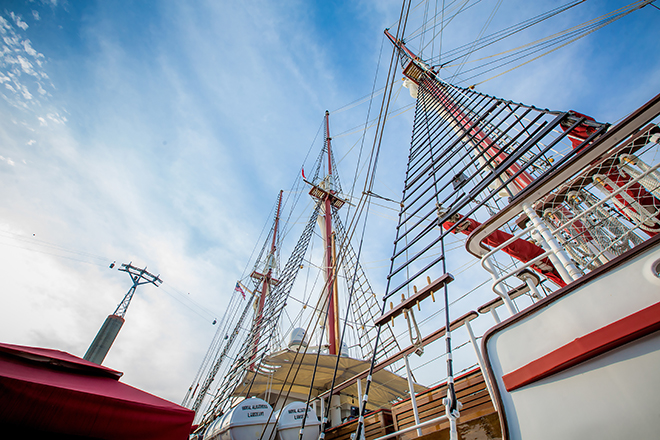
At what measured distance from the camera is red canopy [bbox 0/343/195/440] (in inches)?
86.4

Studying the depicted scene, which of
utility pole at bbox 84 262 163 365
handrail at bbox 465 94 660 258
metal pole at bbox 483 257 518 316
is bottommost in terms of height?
metal pole at bbox 483 257 518 316

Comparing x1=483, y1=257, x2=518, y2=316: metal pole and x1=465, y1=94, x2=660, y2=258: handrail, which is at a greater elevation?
x1=465, y1=94, x2=660, y2=258: handrail

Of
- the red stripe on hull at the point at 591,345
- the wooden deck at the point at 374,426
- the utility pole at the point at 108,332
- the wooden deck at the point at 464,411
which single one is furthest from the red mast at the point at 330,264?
the utility pole at the point at 108,332

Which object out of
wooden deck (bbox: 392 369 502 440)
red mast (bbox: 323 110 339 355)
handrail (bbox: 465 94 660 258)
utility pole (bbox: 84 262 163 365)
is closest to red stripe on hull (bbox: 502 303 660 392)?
wooden deck (bbox: 392 369 502 440)

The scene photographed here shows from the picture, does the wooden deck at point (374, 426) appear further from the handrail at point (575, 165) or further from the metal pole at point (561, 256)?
the metal pole at point (561, 256)

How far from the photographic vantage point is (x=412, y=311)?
10.5 feet

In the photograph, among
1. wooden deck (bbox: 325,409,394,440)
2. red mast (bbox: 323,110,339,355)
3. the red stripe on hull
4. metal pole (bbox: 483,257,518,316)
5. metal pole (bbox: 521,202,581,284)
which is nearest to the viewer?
Result: the red stripe on hull

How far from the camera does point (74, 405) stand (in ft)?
7.84

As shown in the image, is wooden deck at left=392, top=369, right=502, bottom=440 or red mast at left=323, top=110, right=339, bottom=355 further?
red mast at left=323, top=110, right=339, bottom=355

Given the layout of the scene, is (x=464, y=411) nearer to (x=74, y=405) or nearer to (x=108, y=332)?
(x=74, y=405)

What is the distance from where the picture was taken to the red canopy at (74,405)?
219 cm

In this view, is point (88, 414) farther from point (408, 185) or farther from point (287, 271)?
point (287, 271)

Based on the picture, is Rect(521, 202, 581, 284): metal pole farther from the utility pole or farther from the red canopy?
the utility pole

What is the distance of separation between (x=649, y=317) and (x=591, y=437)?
0.67 m
